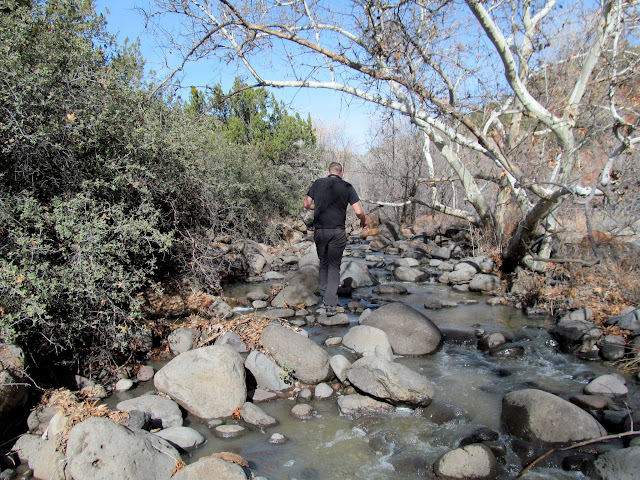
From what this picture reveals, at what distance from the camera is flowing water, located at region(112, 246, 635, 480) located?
399cm

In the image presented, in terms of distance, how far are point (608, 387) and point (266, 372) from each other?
3863mm

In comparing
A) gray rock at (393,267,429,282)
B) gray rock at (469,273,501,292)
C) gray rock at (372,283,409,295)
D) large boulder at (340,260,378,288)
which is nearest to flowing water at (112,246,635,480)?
gray rock at (372,283,409,295)

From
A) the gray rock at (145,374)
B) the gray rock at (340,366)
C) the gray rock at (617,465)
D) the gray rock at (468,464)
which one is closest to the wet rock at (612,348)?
the gray rock at (617,465)

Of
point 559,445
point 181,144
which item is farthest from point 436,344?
point 181,144

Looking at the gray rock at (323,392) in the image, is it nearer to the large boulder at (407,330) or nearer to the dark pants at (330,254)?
the large boulder at (407,330)

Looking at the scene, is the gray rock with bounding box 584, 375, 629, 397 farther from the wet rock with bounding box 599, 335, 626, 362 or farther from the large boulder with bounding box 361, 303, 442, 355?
the large boulder with bounding box 361, 303, 442, 355

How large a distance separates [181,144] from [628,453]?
6979 millimetres

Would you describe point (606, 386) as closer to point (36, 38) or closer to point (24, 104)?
point (24, 104)

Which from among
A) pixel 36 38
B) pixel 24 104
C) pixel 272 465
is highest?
pixel 36 38

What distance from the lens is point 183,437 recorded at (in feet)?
14.1

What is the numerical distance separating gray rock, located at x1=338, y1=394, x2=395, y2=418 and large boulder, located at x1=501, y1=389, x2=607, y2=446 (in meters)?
1.21

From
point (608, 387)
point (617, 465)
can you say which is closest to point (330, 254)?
point (608, 387)

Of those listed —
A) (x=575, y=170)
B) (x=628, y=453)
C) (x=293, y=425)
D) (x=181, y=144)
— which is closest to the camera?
(x=628, y=453)

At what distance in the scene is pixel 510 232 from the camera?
12.6 metres
